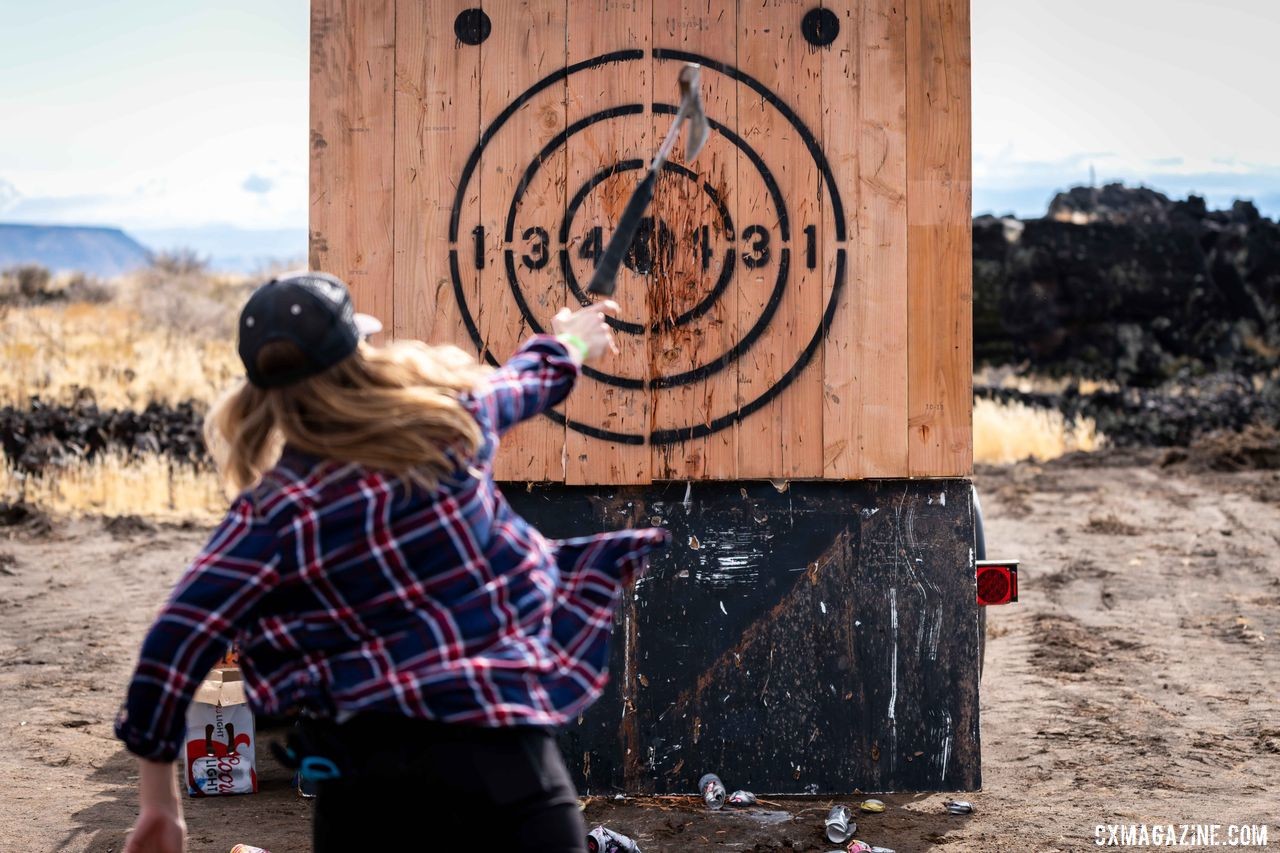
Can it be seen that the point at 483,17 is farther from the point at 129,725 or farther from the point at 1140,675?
the point at 1140,675

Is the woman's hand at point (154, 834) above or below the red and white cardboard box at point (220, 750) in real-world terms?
above

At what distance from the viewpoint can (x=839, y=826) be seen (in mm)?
4414

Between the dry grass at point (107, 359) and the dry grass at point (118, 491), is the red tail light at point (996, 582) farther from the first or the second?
the dry grass at point (107, 359)

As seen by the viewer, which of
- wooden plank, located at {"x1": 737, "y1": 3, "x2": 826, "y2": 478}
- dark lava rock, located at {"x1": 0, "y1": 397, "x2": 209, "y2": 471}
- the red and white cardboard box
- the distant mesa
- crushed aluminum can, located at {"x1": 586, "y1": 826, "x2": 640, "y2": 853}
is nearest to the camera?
crushed aluminum can, located at {"x1": 586, "y1": 826, "x2": 640, "y2": 853}

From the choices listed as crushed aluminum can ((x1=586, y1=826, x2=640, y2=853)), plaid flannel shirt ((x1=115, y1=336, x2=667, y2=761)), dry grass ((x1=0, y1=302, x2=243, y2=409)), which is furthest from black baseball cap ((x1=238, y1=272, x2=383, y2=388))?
dry grass ((x1=0, y1=302, x2=243, y2=409))

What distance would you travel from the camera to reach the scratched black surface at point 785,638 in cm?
475

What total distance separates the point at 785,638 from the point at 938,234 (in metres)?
1.56

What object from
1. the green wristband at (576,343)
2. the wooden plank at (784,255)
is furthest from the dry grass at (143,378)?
Result: the green wristband at (576,343)

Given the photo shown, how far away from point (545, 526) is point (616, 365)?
63 centimetres

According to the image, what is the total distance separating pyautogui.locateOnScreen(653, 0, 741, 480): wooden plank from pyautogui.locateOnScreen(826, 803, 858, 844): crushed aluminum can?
1.22 metres

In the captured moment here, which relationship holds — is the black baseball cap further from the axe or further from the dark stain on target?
the dark stain on target

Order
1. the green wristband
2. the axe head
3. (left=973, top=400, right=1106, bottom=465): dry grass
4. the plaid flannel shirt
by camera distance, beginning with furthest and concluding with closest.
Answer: (left=973, top=400, right=1106, bottom=465): dry grass
the axe head
the green wristband
the plaid flannel shirt
